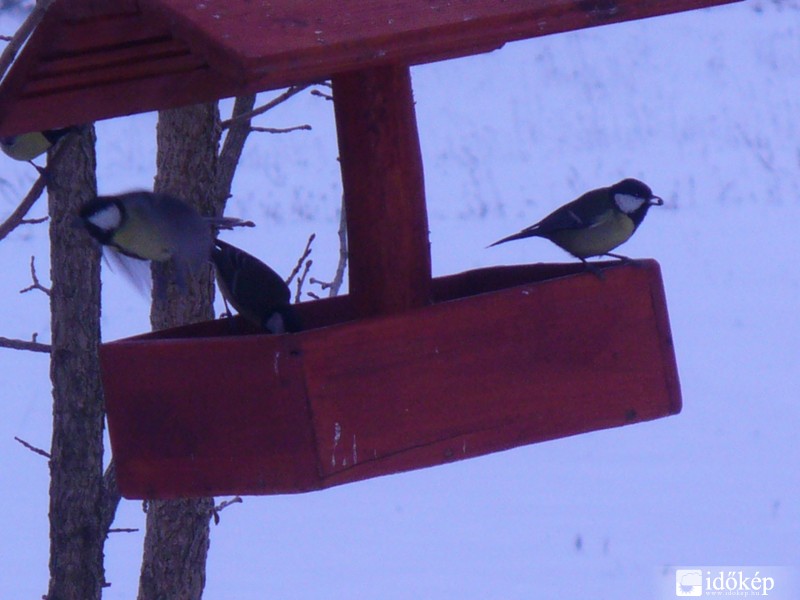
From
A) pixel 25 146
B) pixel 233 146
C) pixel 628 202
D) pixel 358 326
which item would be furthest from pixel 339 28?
pixel 25 146

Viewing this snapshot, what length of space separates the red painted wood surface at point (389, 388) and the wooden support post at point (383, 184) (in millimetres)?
178

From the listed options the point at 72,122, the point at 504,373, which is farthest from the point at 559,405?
the point at 72,122

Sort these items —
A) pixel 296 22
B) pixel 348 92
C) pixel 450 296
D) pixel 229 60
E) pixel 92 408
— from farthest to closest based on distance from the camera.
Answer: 1. pixel 92 408
2. pixel 450 296
3. pixel 348 92
4. pixel 296 22
5. pixel 229 60

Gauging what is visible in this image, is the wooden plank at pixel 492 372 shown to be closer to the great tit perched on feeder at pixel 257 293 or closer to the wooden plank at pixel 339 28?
the great tit perched on feeder at pixel 257 293

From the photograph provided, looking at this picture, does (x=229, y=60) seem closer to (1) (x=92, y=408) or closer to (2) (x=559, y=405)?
(2) (x=559, y=405)

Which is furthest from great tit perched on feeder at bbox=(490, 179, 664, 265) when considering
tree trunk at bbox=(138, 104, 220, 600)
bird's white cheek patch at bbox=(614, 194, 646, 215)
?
tree trunk at bbox=(138, 104, 220, 600)

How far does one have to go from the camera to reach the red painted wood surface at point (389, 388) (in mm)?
1677

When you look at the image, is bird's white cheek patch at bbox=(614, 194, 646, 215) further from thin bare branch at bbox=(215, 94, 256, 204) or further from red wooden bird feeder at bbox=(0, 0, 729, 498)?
thin bare branch at bbox=(215, 94, 256, 204)

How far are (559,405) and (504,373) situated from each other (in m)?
0.12

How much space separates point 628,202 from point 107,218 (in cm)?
116

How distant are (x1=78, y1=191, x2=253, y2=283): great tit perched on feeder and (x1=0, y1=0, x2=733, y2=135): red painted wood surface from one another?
19.5 inches

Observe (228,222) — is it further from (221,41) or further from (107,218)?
(221,41)

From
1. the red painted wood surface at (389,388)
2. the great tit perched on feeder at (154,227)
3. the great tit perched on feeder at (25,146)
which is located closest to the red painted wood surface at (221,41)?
the red painted wood surface at (389,388)

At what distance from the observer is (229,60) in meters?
1.38
